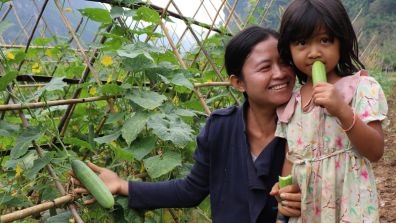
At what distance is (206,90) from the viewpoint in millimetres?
3268

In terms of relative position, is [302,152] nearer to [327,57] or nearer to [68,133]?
[327,57]

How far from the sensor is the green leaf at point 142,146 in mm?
1708

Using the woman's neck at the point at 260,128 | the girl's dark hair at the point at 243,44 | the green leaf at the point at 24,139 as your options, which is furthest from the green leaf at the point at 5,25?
the woman's neck at the point at 260,128

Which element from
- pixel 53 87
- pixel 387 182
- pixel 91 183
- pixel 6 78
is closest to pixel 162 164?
pixel 91 183

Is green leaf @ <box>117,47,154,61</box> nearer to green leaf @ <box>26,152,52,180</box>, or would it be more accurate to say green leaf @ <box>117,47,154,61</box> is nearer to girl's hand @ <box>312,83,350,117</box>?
green leaf @ <box>26,152,52,180</box>

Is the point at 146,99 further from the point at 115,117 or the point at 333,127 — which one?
the point at 333,127

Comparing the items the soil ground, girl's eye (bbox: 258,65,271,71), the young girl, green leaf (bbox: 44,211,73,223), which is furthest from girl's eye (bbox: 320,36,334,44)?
the soil ground

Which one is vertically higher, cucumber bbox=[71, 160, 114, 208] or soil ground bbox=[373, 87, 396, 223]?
cucumber bbox=[71, 160, 114, 208]

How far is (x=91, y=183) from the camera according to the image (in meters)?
1.44

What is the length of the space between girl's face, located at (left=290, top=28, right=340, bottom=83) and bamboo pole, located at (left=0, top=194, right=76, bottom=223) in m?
0.77

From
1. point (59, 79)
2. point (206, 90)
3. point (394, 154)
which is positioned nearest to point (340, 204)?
point (59, 79)

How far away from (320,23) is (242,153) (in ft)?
1.71

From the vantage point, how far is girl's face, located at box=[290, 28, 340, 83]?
4.35 ft

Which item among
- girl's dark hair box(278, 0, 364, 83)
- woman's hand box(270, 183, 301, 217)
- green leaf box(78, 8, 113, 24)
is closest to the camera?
girl's dark hair box(278, 0, 364, 83)
